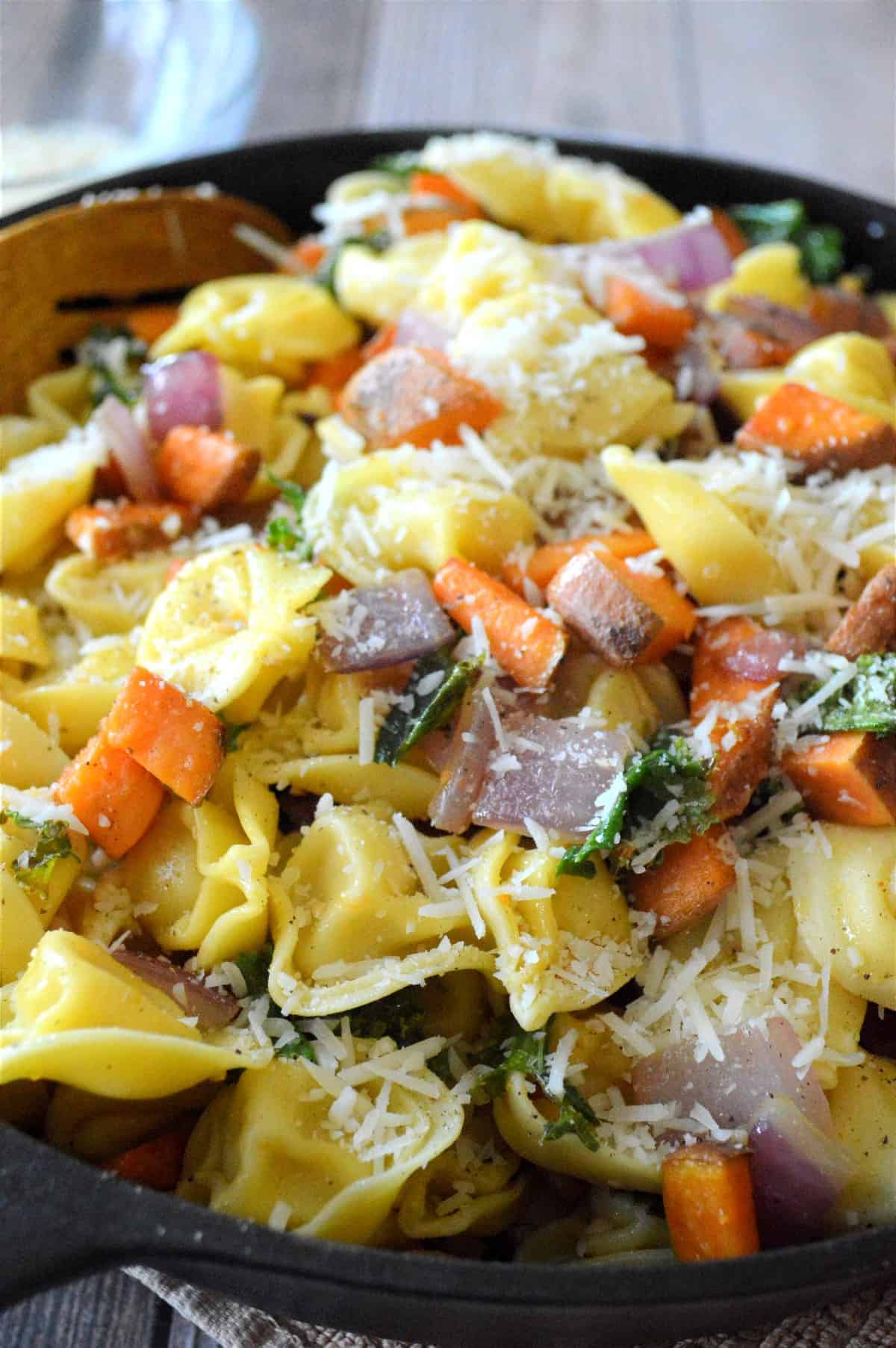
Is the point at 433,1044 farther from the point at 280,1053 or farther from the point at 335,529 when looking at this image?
the point at 335,529

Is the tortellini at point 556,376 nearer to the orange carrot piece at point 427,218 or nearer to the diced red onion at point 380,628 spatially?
the diced red onion at point 380,628

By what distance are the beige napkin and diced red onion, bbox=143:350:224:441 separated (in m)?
2.35

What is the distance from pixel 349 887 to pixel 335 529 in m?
0.99

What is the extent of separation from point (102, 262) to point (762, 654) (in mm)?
2717

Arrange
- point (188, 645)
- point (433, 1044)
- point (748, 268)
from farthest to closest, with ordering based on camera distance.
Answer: point (748, 268), point (188, 645), point (433, 1044)

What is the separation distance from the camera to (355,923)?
2850mm

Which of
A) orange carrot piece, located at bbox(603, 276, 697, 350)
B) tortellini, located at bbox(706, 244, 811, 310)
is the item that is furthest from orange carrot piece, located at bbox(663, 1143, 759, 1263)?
tortellini, located at bbox(706, 244, 811, 310)

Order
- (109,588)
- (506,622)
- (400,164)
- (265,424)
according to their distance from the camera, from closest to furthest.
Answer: (506,622), (109,588), (265,424), (400,164)

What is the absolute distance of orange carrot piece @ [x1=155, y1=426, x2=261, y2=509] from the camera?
369cm

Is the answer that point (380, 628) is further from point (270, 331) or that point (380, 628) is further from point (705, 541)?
point (270, 331)

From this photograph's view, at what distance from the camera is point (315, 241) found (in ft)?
15.4

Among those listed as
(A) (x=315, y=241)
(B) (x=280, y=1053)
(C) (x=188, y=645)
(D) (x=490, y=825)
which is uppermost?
(A) (x=315, y=241)

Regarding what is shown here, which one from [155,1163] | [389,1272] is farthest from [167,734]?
[389,1272]

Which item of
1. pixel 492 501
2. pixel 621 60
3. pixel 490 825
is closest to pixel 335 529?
pixel 492 501
